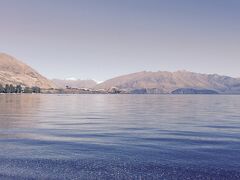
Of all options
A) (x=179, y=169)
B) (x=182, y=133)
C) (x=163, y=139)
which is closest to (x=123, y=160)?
(x=179, y=169)

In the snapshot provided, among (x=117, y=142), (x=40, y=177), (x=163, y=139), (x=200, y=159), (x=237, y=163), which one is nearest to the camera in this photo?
(x=40, y=177)

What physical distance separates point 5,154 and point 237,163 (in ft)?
69.0

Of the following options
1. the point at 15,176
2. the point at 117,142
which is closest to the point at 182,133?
the point at 117,142

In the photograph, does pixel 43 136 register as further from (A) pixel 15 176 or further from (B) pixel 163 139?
(A) pixel 15 176

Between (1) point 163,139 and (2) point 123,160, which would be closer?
(2) point 123,160

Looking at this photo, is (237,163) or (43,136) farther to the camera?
(43,136)

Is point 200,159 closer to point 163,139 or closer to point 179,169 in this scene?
point 179,169

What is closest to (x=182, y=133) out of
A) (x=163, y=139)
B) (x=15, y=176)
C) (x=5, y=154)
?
(x=163, y=139)

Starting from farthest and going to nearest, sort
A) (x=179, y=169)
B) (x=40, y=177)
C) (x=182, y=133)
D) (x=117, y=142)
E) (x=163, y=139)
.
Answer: (x=182, y=133) < (x=163, y=139) < (x=117, y=142) < (x=179, y=169) < (x=40, y=177)

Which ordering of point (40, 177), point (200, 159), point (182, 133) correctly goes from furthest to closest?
point (182, 133) → point (200, 159) → point (40, 177)

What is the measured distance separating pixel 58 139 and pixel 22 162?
13.1 m

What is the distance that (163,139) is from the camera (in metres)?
41.9

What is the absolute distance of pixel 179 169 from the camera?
26.6m

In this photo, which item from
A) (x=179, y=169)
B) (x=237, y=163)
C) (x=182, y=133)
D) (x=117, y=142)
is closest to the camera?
(x=179, y=169)
